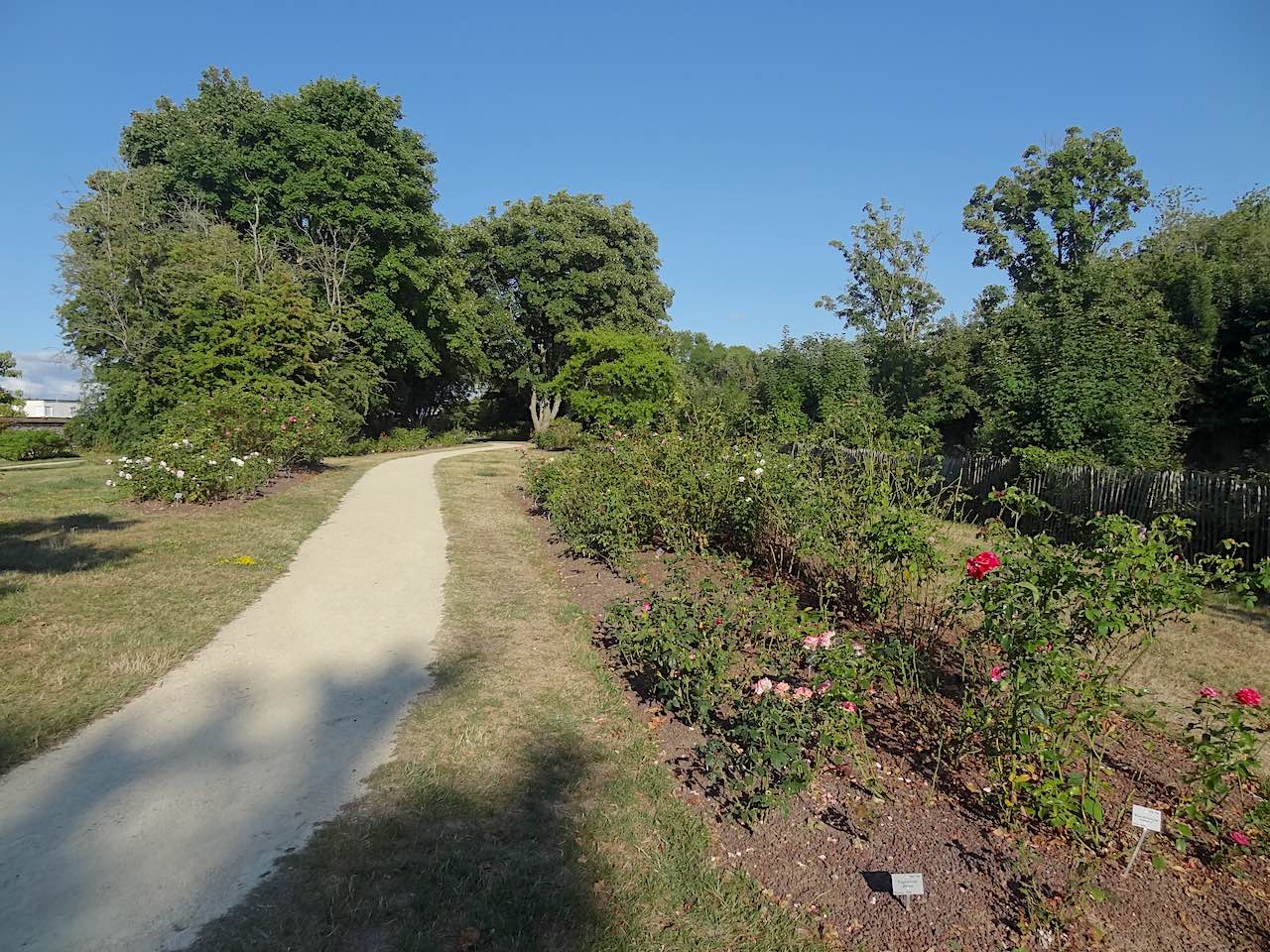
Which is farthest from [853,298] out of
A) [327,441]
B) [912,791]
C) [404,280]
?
[912,791]

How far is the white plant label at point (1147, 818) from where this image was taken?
238cm

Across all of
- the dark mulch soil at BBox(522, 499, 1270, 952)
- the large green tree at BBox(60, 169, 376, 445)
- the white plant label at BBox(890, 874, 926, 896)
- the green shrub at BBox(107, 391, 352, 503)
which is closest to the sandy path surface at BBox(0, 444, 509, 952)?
the dark mulch soil at BBox(522, 499, 1270, 952)

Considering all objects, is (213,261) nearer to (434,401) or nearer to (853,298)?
(434,401)

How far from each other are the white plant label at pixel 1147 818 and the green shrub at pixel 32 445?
27.2m

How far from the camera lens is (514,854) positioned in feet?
8.71

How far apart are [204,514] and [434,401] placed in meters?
27.0

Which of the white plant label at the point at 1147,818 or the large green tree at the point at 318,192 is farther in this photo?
the large green tree at the point at 318,192

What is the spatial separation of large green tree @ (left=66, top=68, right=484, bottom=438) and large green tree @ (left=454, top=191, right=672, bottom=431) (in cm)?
657

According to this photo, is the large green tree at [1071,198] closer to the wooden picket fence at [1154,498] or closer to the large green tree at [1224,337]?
the large green tree at [1224,337]

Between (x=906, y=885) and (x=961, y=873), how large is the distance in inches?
16.8

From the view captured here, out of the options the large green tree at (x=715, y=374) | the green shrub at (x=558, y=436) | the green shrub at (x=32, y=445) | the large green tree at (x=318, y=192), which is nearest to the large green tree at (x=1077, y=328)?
the large green tree at (x=715, y=374)

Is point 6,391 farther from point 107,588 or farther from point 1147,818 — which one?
point 1147,818

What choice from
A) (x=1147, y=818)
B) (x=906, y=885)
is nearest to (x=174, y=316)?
(x=906, y=885)

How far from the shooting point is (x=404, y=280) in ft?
83.0
